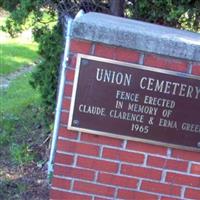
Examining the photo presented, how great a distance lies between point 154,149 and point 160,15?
1899mm

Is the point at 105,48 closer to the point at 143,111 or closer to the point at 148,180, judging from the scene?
the point at 143,111

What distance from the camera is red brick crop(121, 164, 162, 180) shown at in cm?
362

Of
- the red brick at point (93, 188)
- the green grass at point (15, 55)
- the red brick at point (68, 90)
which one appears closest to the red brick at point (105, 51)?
the red brick at point (68, 90)

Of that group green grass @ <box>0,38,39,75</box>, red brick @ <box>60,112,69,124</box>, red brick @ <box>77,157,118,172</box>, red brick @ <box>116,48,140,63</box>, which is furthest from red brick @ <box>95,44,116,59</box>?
green grass @ <box>0,38,39,75</box>

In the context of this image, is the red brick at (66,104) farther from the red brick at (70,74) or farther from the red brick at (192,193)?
the red brick at (192,193)

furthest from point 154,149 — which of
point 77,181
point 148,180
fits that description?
point 77,181

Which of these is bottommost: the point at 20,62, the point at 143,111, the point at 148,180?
the point at 20,62

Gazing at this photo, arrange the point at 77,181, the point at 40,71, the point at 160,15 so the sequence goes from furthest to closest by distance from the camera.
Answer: the point at 40,71 → the point at 160,15 → the point at 77,181

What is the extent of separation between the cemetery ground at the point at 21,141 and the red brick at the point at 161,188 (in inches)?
49.2

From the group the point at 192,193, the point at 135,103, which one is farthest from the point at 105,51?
the point at 192,193

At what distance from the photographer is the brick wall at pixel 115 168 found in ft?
11.8

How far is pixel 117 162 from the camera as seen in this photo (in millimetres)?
3613

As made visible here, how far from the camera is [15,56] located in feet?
39.3

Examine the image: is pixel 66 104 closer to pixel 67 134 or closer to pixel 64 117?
pixel 64 117
